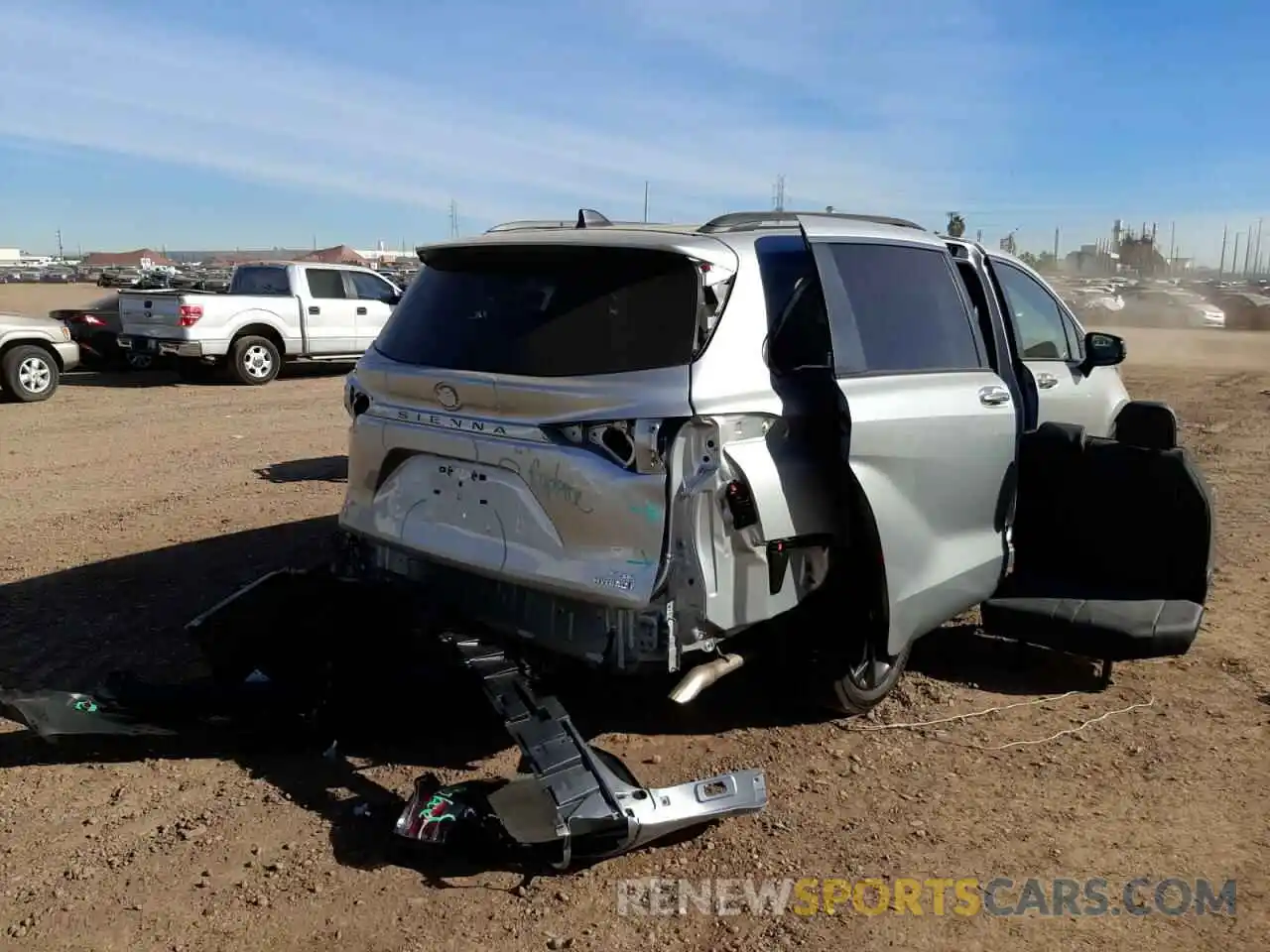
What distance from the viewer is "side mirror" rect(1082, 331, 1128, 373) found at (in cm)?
574

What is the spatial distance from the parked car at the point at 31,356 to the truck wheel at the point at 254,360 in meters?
2.42

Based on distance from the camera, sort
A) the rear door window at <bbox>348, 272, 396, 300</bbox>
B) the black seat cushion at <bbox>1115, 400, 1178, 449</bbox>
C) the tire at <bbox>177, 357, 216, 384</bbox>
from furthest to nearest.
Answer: the rear door window at <bbox>348, 272, 396, 300</bbox> → the tire at <bbox>177, 357, 216, 384</bbox> → the black seat cushion at <bbox>1115, 400, 1178, 449</bbox>

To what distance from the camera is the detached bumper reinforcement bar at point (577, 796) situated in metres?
3.10

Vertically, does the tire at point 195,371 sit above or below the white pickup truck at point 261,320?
below

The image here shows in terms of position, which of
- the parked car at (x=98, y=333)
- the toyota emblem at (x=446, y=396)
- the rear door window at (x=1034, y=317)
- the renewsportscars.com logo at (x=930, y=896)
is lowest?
the renewsportscars.com logo at (x=930, y=896)

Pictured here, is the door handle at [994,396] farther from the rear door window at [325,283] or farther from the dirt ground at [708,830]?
the rear door window at [325,283]

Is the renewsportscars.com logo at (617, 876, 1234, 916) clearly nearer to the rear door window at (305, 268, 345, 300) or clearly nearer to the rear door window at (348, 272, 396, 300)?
the rear door window at (305, 268, 345, 300)

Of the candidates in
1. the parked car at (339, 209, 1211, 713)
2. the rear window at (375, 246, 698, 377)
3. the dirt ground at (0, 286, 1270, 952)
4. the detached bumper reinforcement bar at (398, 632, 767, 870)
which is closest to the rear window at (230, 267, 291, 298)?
the dirt ground at (0, 286, 1270, 952)

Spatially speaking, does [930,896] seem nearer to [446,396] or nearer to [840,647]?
[840,647]

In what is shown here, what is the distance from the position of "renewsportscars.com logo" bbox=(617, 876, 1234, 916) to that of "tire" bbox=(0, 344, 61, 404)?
13029mm

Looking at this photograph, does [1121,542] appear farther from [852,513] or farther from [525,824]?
[525,824]

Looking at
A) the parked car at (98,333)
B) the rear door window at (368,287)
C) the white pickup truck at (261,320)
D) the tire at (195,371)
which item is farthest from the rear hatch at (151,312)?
the rear door window at (368,287)

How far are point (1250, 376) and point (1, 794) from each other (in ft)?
69.5

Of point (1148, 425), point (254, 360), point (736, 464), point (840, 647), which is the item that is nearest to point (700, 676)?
point (736, 464)
